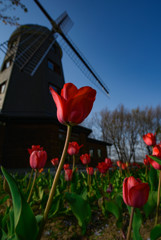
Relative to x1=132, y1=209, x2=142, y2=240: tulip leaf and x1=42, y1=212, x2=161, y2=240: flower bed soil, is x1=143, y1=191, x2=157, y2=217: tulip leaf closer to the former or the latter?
x1=42, y1=212, x2=161, y2=240: flower bed soil

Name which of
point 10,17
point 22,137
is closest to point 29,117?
point 22,137

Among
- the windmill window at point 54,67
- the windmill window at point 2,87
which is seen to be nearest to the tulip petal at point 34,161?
the windmill window at point 2,87

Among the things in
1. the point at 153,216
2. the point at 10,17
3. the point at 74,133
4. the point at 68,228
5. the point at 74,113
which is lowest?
the point at 68,228

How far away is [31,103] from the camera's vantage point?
11039mm

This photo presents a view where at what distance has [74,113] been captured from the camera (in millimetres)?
642

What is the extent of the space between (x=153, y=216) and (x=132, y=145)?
21.9 m

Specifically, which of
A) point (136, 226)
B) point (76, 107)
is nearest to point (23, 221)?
point (76, 107)

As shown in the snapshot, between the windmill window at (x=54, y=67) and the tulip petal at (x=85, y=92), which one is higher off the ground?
the windmill window at (x=54, y=67)

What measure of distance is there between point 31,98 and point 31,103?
1.63 ft

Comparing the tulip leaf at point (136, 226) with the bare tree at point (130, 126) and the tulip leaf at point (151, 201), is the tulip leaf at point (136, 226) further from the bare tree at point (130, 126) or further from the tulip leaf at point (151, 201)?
the bare tree at point (130, 126)

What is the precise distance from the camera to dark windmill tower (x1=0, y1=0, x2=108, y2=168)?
31.2ft

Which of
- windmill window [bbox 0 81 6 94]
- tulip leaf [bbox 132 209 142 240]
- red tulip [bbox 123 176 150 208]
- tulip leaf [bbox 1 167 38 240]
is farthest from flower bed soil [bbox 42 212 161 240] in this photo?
windmill window [bbox 0 81 6 94]

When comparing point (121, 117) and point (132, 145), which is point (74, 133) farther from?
point (132, 145)

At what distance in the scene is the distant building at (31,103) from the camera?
9.49 m
